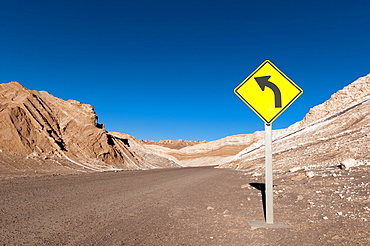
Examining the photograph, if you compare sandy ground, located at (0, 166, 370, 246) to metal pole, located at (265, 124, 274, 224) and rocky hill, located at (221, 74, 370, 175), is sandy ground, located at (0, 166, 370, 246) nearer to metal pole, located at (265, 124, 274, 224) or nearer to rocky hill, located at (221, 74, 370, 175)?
metal pole, located at (265, 124, 274, 224)

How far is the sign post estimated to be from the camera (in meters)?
5.14

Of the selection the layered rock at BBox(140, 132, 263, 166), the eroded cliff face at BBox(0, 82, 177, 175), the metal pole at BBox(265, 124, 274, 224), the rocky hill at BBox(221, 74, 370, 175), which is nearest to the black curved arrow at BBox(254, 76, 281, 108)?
the metal pole at BBox(265, 124, 274, 224)

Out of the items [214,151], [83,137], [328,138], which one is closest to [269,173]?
[328,138]

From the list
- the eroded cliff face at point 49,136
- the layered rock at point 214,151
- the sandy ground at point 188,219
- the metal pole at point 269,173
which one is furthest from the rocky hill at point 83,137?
the layered rock at point 214,151

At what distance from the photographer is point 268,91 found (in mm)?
5359

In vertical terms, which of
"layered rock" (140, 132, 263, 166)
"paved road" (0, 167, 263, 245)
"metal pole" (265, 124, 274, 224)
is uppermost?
"layered rock" (140, 132, 263, 166)

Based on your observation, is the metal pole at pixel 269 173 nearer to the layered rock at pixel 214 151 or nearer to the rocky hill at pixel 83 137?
the rocky hill at pixel 83 137

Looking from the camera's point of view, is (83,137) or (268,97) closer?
(268,97)

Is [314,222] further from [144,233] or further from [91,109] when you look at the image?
[91,109]

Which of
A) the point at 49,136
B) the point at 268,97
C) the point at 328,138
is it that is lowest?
the point at 268,97

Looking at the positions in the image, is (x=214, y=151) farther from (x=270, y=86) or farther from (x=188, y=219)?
(x=270, y=86)

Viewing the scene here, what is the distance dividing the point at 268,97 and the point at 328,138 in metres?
19.6

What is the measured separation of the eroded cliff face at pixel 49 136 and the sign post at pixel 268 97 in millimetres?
21640

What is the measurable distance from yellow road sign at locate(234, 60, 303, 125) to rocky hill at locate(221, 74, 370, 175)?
7335 mm
